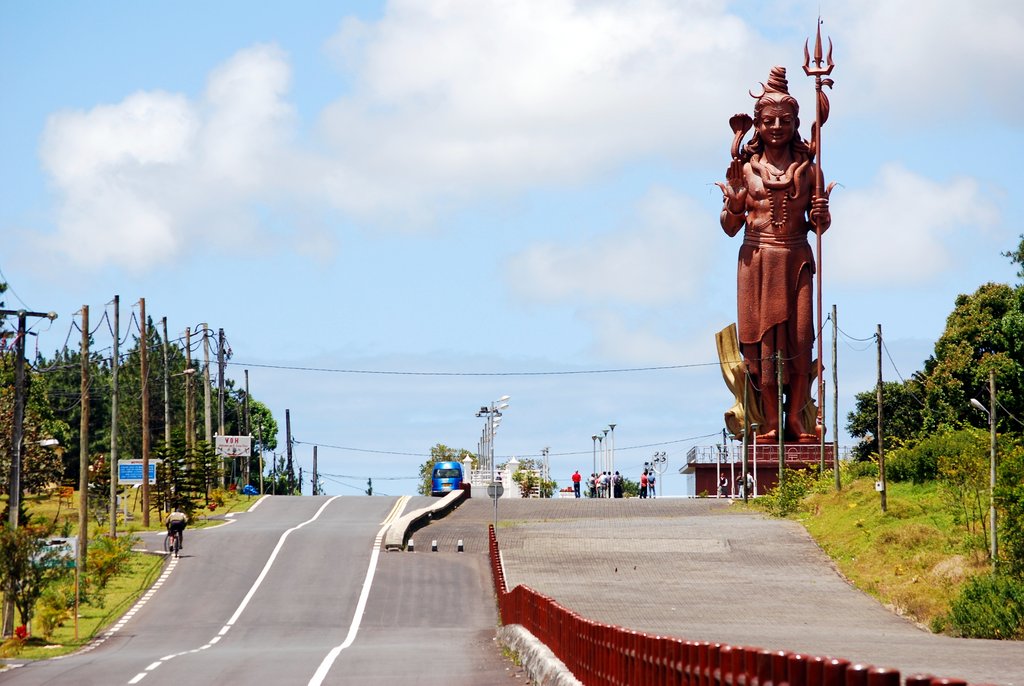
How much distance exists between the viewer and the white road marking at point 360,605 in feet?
80.8

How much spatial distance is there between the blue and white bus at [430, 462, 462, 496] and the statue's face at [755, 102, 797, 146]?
25.0m

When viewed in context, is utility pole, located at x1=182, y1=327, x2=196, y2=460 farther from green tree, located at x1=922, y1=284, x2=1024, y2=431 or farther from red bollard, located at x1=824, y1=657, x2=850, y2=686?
red bollard, located at x1=824, y1=657, x2=850, y2=686

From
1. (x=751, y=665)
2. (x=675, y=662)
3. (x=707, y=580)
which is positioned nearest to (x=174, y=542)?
(x=707, y=580)

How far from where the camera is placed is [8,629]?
3622 cm

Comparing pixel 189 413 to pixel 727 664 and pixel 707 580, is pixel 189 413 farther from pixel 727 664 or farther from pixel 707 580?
pixel 727 664

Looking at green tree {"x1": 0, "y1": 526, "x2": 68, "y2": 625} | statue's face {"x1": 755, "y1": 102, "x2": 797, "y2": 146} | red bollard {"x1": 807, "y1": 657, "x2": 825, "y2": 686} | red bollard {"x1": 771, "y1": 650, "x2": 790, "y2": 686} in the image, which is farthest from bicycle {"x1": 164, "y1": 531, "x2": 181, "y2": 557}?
red bollard {"x1": 807, "y1": 657, "x2": 825, "y2": 686}

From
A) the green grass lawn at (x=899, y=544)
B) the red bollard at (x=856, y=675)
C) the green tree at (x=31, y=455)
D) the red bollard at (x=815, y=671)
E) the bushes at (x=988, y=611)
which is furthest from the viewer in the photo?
the green tree at (x=31, y=455)

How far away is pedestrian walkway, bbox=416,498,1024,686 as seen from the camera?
28281mm

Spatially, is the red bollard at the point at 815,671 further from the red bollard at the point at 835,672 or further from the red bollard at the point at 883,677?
the red bollard at the point at 883,677

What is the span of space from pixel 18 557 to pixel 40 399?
219ft

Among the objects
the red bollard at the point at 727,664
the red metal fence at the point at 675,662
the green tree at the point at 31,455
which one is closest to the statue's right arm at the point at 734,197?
the green tree at the point at 31,455

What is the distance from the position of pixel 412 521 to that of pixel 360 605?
14.1m

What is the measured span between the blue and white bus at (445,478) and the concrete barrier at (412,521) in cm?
1349

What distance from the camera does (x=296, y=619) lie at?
38969mm
